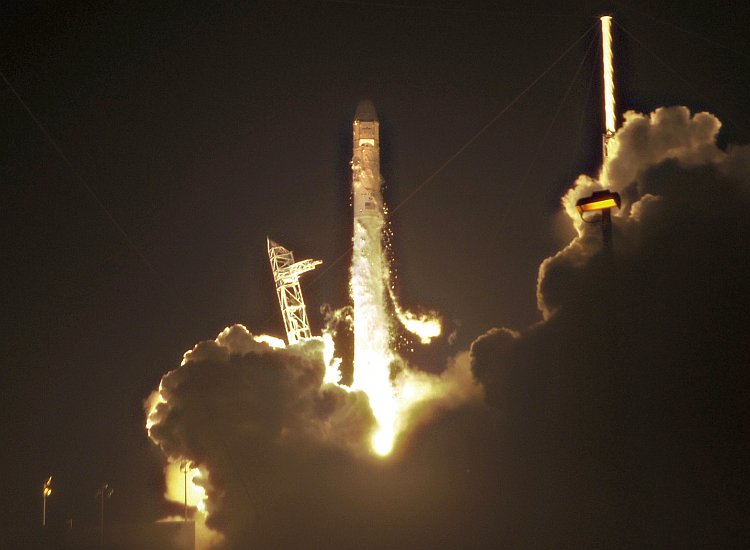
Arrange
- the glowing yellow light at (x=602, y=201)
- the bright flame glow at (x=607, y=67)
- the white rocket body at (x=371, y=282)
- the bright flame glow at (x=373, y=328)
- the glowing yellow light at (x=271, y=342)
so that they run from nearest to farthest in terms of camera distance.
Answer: the glowing yellow light at (x=602, y=201) → the bright flame glow at (x=607, y=67) → the glowing yellow light at (x=271, y=342) → the white rocket body at (x=371, y=282) → the bright flame glow at (x=373, y=328)

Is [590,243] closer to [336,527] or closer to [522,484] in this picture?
[522,484]

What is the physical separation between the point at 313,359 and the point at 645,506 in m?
17.0

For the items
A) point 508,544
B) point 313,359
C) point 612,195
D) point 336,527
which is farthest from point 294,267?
point 612,195

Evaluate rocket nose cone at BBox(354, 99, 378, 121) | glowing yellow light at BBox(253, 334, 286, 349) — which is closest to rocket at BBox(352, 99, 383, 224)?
rocket nose cone at BBox(354, 99, 378, 121)

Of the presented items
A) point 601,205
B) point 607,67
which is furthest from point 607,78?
point 601,205

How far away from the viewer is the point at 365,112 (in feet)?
174

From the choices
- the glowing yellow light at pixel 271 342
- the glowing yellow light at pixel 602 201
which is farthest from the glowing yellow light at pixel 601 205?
the glowing yellow light at pixel 271 342

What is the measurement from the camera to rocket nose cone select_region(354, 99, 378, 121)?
5289 centimetres

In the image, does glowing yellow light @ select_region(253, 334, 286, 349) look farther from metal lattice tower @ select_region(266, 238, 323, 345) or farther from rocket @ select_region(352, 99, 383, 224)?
rocket @ select_region(352, 99, 383, 224)

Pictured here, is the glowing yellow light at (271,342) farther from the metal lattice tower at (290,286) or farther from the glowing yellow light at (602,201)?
the glowing yellow light at (602,201)

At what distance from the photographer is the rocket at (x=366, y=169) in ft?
172

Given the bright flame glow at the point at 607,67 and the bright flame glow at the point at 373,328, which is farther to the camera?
the bright flame glow at the point at 373,328

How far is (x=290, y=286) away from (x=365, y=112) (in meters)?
9.35

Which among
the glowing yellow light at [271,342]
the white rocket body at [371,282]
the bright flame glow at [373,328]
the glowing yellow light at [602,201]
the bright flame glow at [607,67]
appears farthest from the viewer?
the bright flame glow at [373,328]
